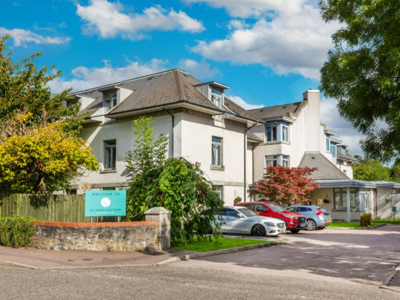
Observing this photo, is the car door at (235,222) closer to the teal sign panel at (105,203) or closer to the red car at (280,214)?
the red car at (280,214)

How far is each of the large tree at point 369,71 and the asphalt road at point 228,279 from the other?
356 cm

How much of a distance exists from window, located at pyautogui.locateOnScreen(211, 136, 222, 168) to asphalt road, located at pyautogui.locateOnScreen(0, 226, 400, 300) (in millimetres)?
13366

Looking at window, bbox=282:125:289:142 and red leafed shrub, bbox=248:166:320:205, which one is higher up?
window, bbox=282:125:289:142

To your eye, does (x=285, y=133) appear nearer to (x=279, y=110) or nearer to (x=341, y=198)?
(x=279, y=110)

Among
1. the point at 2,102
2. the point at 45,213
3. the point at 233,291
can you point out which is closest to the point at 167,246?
the point at 45,213

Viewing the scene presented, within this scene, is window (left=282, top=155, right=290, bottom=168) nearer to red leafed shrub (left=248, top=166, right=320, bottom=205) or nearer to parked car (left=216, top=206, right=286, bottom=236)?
red leafed shrub (left=248, top=166, right=320, bottom=205)

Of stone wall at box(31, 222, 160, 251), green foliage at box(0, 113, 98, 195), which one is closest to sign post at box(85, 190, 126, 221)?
stone wall at box(31, 222, 160, 251)

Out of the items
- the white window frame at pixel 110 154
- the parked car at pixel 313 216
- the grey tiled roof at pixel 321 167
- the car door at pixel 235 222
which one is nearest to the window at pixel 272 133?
the grey tiled roof at pixel 321 167

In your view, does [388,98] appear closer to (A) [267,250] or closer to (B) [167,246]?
(A) [267,250]

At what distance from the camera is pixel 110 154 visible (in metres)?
29.2

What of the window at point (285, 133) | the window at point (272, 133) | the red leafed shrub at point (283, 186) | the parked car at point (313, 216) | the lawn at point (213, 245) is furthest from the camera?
the window at point (285, 133)

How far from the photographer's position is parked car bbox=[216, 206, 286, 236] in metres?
20.5

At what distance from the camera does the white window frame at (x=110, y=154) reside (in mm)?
28891

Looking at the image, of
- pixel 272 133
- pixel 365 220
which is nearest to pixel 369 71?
pixel 365 220
